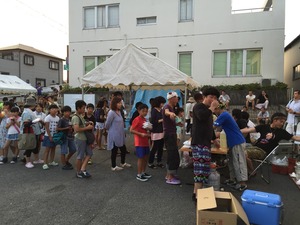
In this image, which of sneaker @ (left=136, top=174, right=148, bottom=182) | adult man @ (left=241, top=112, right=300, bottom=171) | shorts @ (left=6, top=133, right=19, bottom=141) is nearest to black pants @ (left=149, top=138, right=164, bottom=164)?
sneaker @ (left=136, top=174, right=148, bottom=182)

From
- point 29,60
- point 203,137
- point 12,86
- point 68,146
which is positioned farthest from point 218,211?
point 29,60

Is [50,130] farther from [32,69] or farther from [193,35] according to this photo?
[32,69]

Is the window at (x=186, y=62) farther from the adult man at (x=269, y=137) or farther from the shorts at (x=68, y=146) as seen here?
the shorts at (x=68, y=146)

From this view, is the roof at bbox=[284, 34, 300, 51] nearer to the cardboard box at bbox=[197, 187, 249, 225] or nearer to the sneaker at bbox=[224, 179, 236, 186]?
the sneaker at bbox=[224, 179, 236, 186]

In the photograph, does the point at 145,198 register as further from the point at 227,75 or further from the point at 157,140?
the point at 227,75

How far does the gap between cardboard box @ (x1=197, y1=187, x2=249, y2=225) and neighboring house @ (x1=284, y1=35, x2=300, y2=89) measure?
1833 centimetres

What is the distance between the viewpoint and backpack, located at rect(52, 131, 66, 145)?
5656mm

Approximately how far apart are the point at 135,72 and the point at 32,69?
30.1 metres

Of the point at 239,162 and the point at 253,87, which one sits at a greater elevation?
the point at 253,87

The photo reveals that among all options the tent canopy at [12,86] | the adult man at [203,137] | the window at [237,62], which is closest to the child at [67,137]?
the adult man at [203,137]

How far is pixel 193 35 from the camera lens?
53.0 ft

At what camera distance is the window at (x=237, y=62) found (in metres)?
15.5

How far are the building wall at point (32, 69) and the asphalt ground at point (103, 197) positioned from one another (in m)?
28.2

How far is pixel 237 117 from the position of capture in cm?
584
